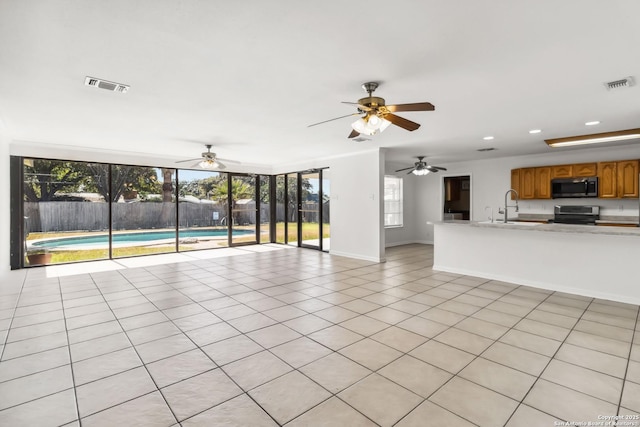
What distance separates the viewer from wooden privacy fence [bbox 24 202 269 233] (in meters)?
6.48

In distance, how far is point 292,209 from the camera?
903 cm

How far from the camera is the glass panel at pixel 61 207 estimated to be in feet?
20.3

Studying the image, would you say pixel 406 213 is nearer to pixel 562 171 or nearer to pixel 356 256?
pixel 356 256

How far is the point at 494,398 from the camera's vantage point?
196cm

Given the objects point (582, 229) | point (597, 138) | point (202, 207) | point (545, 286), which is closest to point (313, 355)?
point (545, 286)

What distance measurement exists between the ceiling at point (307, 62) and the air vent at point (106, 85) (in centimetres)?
7

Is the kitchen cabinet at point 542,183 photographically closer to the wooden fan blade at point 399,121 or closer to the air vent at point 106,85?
the wooden fan blade at point 399,121

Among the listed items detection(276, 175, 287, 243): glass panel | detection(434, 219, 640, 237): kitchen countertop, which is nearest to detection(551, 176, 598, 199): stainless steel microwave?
detection(434, 219, 640, 237): kitchen countertop

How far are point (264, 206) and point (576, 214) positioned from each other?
7.64 m

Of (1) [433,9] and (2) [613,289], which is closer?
(1) [433,9]

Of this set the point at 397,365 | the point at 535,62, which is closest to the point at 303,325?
the point at 397,365

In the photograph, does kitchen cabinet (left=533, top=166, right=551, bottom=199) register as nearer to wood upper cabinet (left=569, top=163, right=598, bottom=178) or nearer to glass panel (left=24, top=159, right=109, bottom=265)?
wood upper cabinet (left=569, top=163, right=598, bottom=178)

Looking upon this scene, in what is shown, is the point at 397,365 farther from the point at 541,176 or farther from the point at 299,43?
the point at 541,176

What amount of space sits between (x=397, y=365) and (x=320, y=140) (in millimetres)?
4180
